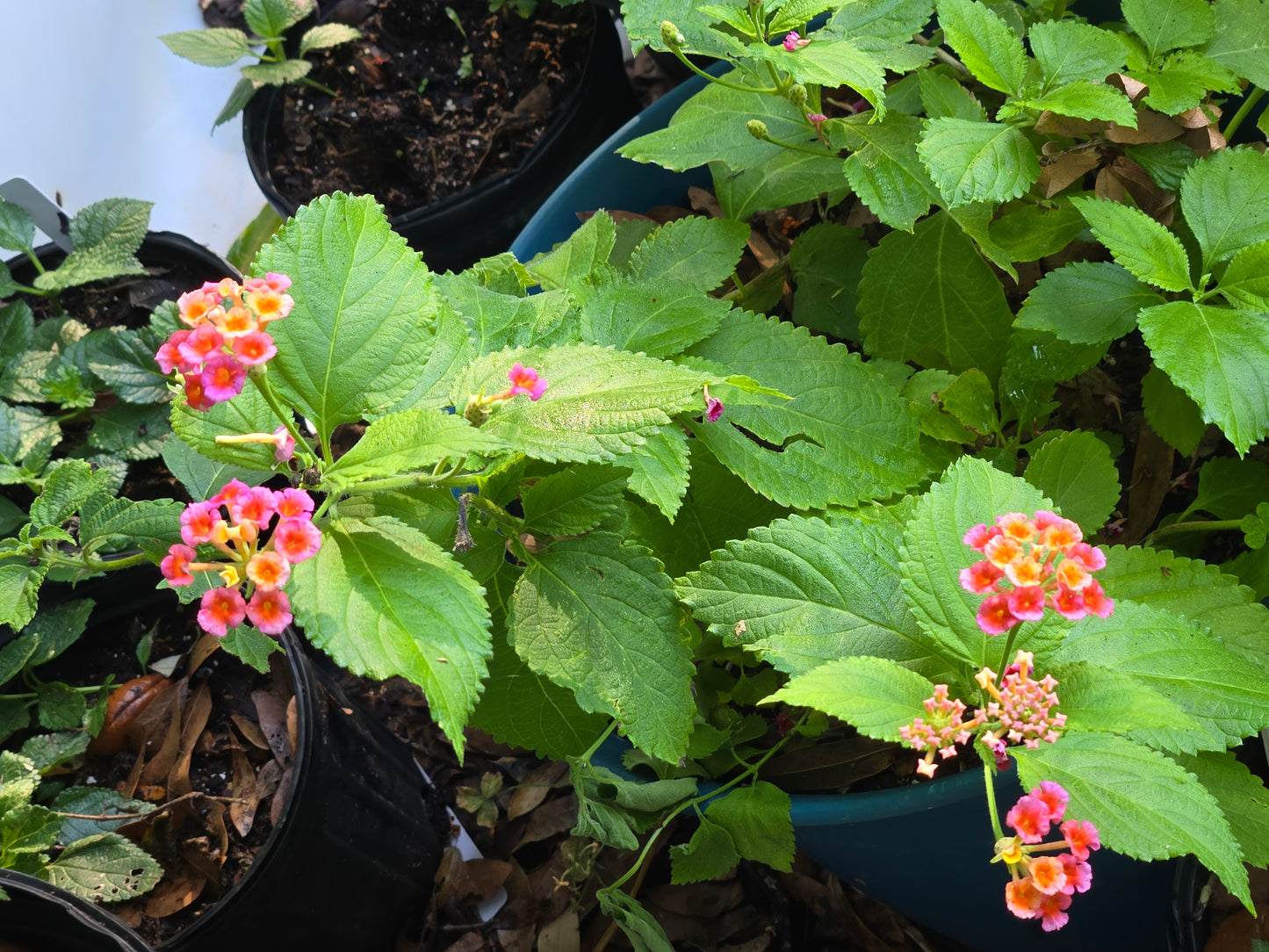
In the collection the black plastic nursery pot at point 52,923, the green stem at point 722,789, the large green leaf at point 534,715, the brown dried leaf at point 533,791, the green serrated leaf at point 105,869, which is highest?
the large green leaf at point 534,715

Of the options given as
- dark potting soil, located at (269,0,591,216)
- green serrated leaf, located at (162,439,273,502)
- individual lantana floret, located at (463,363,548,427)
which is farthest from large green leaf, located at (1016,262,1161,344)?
dark potting soil, located at (269,0,591,216)

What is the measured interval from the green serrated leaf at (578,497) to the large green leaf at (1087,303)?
49 centimetres

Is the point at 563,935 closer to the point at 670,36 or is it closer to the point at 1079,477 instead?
the point at 1079,477

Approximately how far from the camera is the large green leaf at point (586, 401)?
761mm

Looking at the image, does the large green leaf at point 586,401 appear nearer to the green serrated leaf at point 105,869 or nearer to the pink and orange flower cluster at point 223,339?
the pink and orange flower cluster at point 223,339

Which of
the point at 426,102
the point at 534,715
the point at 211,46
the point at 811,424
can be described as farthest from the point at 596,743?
the point at 211,46

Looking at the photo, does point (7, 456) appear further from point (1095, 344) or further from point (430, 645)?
point (1095, 344)

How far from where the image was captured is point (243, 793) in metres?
1.52

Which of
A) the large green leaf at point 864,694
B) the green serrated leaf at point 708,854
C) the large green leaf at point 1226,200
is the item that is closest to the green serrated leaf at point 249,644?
the green serrated leaf at point 708,854

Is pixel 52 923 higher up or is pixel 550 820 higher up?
pixel 52 923

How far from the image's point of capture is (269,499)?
74 centimetres

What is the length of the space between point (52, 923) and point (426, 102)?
1629mm

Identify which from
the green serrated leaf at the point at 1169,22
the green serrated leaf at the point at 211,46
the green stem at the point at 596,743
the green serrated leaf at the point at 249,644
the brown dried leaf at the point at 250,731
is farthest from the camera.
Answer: the green serrated leaf at the point at 211,46

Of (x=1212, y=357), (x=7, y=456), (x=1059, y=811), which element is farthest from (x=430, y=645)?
(x=7, y=456)
